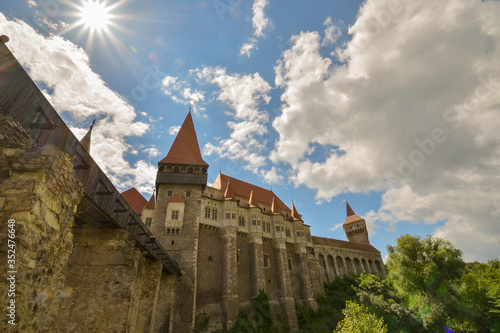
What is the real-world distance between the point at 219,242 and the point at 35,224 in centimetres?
2237

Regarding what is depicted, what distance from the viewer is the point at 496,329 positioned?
71.3 feet

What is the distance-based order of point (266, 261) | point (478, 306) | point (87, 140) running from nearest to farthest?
point (87, 140), point (478, 306), point (266, 261)

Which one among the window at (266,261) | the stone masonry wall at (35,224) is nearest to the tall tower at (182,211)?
the window at (266,261)

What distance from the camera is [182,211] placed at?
24.5 m

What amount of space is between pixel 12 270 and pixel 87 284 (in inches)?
263

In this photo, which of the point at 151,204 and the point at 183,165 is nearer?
the point at 151,204

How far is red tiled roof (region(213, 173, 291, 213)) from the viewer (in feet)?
107

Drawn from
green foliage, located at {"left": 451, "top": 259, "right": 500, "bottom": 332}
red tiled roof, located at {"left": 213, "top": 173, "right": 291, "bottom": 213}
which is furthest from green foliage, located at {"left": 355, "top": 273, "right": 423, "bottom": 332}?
red tiled roof, located at {"left": 213, "top": 173, "right": 291, "bottom": 213}

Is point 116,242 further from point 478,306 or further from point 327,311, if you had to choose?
point 478,306

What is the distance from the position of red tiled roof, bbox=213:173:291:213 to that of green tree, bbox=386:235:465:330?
16.1 m

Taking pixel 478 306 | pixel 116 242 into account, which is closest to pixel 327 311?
pixel 478 306

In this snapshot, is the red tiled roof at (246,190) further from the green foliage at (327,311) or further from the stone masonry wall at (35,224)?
the stone masonry wall at (35,224)

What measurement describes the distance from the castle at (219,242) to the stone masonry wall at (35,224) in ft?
58.6

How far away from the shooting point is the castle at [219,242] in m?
21.8
